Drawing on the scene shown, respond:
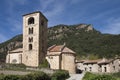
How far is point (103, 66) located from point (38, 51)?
20340 millimetres

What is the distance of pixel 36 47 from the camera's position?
55.7m

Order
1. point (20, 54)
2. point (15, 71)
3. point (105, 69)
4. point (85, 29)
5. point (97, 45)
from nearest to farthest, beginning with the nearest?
point (15, 71) → point (20, 54) → point (105, 69) → point (97, 45) → point (85, 29)

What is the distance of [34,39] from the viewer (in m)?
56.7

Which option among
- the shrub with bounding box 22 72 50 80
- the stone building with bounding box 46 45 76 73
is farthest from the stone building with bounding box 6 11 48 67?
the shrub with bounding box 22 72 50 80

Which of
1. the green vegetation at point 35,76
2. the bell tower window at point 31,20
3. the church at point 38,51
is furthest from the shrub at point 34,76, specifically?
the bell tower window at point 31,20

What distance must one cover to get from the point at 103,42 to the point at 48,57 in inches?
2474

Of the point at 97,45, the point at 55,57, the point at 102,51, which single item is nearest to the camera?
the point at 55,57

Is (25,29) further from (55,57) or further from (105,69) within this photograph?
(105,69)

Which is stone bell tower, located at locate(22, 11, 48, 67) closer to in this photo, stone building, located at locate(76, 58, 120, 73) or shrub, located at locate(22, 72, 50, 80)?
stone building, located at locate(76, 58, 120, 73)

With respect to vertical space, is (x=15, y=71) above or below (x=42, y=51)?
below

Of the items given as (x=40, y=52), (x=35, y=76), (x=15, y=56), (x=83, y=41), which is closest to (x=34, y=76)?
(x=35, y=76)

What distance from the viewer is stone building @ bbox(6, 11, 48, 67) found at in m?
55.5

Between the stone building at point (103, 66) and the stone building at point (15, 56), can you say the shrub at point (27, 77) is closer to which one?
the stone building at point (15, 56)

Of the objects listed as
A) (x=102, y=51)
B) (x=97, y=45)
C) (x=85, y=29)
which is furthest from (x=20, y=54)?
(x=85, y=29)
